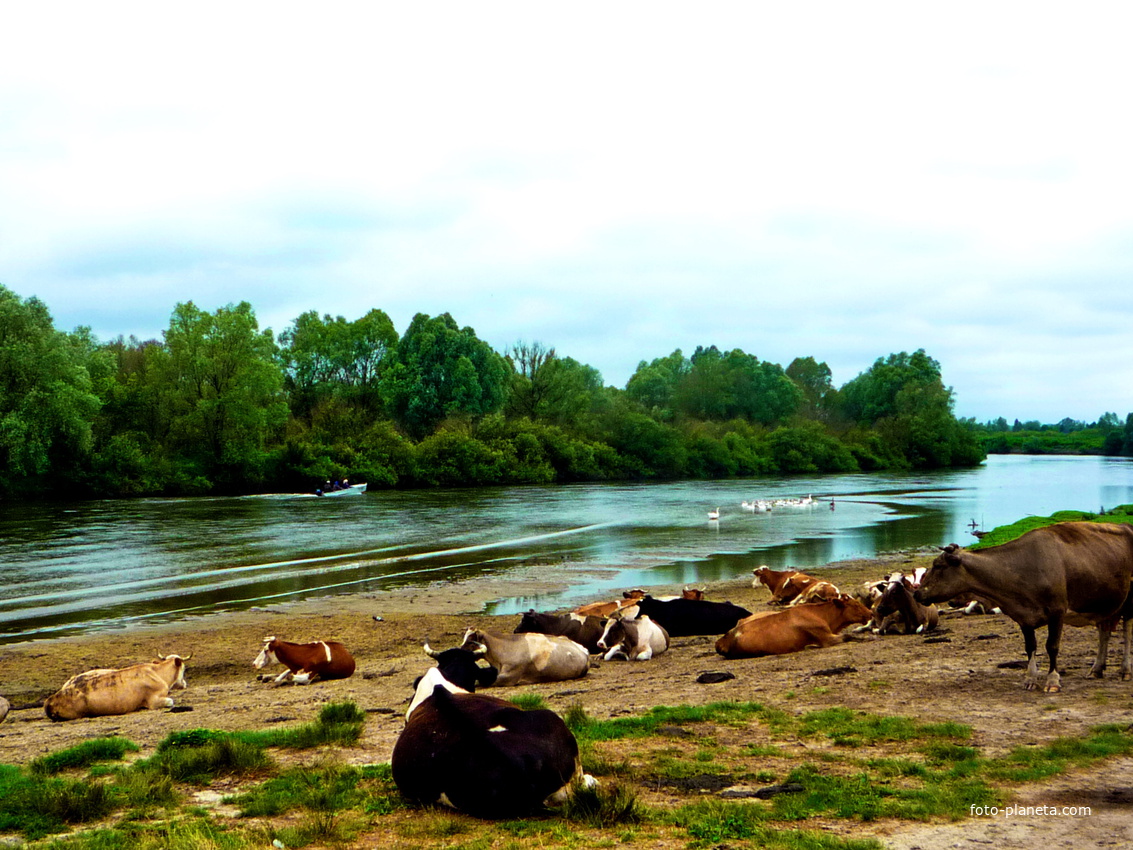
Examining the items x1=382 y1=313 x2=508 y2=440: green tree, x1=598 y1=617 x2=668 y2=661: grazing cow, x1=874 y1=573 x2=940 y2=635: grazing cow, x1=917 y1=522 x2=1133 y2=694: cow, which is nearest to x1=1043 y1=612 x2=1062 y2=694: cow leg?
x1=917 y1=522 x2=1133 y2=694: cow

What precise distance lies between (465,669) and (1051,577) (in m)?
6.10

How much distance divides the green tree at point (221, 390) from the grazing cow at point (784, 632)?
200ft

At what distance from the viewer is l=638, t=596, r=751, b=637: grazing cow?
15297 mm

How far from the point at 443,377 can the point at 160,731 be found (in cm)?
8478

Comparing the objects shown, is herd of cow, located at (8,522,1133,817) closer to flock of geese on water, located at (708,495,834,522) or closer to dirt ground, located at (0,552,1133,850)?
dirt ground, located at (0,552,1133,850)

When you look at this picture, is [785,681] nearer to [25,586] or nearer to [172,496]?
[25,586]

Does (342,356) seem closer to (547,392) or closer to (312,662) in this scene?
(547,392)

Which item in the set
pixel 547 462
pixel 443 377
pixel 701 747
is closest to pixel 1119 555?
pixel 701 747

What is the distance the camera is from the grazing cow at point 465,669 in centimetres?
982

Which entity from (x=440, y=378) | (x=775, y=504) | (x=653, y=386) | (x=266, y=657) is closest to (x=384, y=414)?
(x=440, y=378)

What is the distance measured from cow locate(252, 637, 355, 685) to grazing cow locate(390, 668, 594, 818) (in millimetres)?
7273

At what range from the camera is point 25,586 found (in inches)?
974

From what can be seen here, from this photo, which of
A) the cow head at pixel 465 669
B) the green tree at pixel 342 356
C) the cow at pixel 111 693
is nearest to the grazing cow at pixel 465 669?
the cow head at pixel 465 669

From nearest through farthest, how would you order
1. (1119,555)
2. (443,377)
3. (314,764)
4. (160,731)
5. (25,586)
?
(314,764)
(1119,555)
(160,731)
(25,586)
(443,377)
